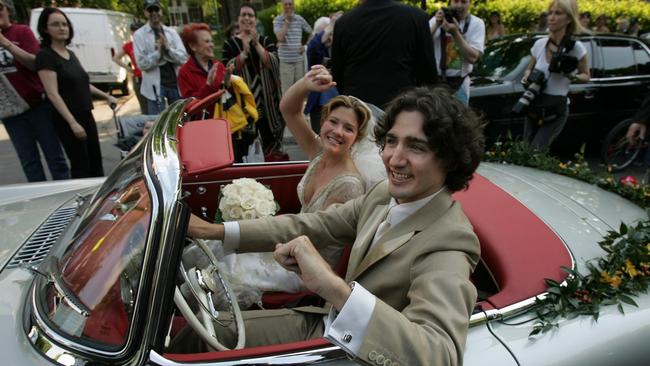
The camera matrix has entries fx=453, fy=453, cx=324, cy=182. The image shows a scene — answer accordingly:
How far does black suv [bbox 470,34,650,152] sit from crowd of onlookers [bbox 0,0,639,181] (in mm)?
759

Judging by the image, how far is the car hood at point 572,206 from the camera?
1.83 metres

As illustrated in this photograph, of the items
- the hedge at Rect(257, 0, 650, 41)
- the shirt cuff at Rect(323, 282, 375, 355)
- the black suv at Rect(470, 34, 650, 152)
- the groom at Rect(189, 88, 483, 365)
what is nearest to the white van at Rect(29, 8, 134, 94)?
the hedge at Rect(257, 0, 650, 41)

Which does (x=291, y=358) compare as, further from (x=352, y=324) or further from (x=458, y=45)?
(x=458, y=45)

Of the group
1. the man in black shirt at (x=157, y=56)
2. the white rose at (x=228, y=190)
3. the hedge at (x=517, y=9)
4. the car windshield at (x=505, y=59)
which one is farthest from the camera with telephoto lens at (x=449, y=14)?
the hedge at (x=517, y=9)

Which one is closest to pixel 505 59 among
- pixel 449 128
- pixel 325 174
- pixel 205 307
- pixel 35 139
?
pixel 325 174

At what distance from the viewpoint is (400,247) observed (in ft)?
4.88

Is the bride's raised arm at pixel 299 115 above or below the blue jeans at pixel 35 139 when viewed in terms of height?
above

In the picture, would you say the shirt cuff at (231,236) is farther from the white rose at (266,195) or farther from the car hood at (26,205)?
the car hood at (26,205)

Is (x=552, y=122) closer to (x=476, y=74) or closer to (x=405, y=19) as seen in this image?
(x=476, y=74)

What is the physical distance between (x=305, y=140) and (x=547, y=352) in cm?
174

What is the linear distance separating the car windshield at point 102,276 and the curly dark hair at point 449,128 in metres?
0.90

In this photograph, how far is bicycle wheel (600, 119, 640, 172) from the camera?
5270 millimetres

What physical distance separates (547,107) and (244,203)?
123 inches

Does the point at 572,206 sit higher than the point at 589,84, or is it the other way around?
the point at 572,206
